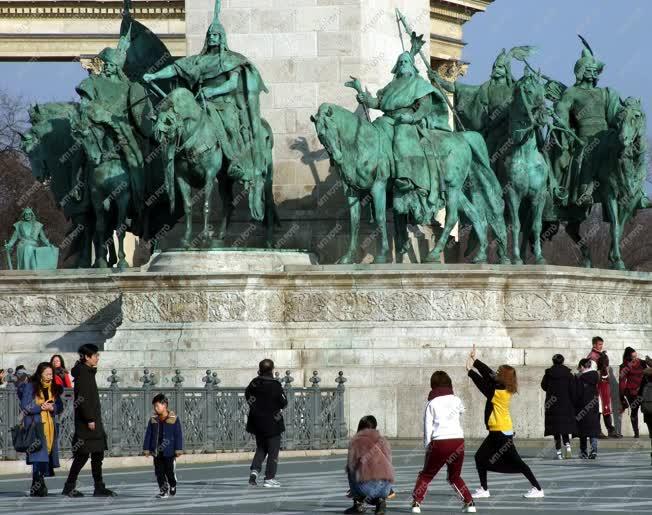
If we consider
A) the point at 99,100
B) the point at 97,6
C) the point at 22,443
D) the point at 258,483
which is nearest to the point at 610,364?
the point at 99,100

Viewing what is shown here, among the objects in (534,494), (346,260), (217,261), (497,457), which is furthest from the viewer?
(346,260)

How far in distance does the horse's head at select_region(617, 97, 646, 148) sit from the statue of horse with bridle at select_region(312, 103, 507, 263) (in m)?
2.29

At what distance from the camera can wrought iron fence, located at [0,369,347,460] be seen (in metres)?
29.6

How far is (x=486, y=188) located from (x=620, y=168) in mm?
2658

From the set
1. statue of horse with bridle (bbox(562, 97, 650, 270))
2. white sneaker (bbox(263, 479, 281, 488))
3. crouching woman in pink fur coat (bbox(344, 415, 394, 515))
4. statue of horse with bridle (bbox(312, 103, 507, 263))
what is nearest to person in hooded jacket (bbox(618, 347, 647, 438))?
statue of horse with bridle (bbox(312, 103, 507, 263))

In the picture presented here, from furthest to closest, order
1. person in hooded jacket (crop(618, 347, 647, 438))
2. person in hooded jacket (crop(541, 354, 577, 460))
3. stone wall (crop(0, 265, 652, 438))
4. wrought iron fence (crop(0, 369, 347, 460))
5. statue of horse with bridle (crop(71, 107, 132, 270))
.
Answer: statue of horse with bridle (crop(71, 107, 132, 270)), stone wall (crop(0, 265, 652, 438)), person in hooded jacket (crop(618, 347, 647, 438)), person in hooded jacket (crop(541, 354, 577, 460)), wrought iron fence (crop(0, 369, 347, 460))

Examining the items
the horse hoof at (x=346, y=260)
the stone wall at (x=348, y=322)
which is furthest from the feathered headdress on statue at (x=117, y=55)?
the horse hoof at (x=346, y=260)

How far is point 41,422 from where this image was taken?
24.5 meters

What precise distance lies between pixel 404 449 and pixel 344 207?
721 centimetres

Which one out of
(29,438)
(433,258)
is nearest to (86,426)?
(29,438)

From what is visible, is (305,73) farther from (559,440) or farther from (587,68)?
(559,440)

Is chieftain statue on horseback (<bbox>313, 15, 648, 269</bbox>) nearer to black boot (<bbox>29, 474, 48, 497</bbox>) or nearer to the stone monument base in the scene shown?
the stone monument base

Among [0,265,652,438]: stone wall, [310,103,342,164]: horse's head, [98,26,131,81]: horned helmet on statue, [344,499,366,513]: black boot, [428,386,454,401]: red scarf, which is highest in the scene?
[98,26,131,81]: horned helmet on statue

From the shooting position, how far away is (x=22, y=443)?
2439 centimetres
